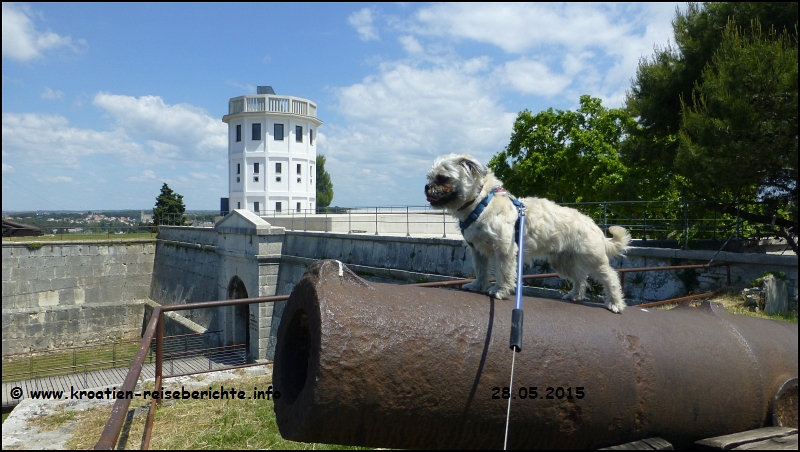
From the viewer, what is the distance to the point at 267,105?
42031mm

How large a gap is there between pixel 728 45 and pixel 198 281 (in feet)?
80.9

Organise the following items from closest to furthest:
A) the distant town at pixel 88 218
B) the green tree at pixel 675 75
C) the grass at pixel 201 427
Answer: the grass at pixel 201 427 < the green tree at pixel 675 75 < the distant town at pixel 88 218

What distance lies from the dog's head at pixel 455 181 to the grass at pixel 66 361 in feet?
66.2

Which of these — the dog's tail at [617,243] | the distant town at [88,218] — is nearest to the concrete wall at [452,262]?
the dog's tail at [617,243]

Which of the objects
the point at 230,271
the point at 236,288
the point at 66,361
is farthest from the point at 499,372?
the point at 66,361

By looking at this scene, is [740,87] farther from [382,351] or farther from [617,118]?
[617,118]

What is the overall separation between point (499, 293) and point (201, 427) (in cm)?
309

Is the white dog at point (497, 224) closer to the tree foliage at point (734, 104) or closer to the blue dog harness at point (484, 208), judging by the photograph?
the blue dog harness at point (484, 208)

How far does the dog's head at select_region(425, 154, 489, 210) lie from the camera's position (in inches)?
146

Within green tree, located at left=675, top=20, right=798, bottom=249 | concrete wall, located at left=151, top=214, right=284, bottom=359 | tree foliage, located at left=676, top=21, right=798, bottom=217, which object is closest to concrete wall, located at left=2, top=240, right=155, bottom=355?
concrete wall, located at left=151, top=214, right=284, bottom=359

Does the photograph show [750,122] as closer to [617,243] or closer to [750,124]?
[750,124]

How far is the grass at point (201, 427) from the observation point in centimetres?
436

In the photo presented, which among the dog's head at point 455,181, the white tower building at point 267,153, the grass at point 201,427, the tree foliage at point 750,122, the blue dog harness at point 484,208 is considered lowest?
the grass at point 201,427

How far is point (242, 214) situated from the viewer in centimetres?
2209
